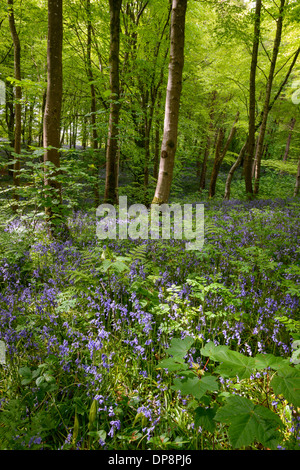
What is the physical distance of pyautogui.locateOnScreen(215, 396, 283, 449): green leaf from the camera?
3.53 ft

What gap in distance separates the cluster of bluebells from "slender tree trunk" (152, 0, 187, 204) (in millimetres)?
1667

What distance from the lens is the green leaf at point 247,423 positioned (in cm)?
108

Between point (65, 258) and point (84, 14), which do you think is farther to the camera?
point (84, 14)

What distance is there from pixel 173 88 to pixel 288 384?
197 inches

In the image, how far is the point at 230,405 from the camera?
1214mm

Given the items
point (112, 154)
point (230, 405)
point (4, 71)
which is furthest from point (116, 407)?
point (4, 71)

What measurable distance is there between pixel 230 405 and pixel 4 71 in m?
16.7

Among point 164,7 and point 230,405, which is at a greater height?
point 164,7

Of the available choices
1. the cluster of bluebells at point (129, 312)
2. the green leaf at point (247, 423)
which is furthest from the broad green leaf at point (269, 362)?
the cluster of bluebells at point (129, 312)

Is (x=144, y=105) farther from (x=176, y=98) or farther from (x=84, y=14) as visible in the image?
(x=176, y=98)

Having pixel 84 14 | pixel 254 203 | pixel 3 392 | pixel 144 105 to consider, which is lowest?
pixel 3 392
